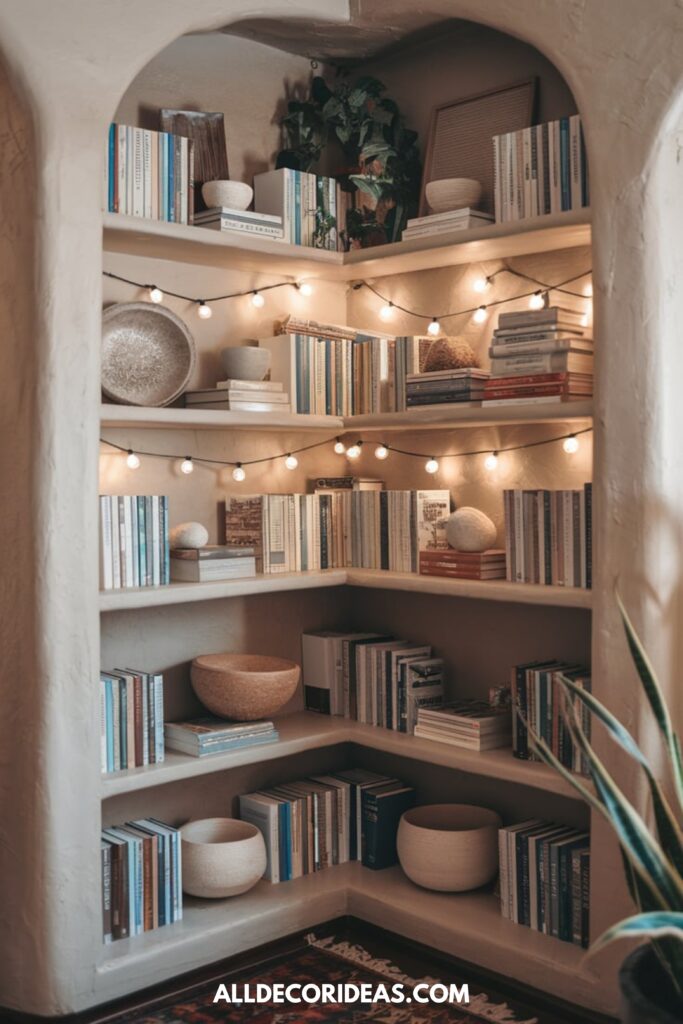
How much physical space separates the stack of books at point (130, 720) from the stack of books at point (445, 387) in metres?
1.06

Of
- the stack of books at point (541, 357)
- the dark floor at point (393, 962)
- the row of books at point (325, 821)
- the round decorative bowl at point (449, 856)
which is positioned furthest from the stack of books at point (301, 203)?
the dark floor at point (393, 962)

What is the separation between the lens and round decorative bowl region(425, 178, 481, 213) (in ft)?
10.4

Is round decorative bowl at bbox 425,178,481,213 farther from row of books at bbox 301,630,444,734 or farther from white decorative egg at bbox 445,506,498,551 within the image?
row of books at bbox 301,630,444,734

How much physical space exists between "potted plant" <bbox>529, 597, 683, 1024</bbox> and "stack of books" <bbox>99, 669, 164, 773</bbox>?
1234 mm

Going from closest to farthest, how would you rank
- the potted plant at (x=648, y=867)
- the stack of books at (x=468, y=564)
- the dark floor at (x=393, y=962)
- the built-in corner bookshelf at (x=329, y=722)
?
1. the potted plant at (x=648, y=867)
2. the dark floor at (x=393, y=962)
3. the built-in corner bookshelf at (x=329, y=722)
4. the stack of books at (x=468, y=564)

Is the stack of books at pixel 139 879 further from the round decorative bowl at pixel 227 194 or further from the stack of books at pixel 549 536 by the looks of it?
the round decorative bowl at pixel 227 194

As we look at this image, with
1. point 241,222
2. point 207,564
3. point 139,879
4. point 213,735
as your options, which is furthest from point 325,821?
point 241,222

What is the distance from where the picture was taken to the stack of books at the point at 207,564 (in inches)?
122

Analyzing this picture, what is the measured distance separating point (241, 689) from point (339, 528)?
657 millimetres

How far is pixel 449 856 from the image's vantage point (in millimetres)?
3139

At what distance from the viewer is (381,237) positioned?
3.49 metres

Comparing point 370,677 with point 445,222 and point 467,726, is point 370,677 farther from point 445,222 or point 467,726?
point 445,222

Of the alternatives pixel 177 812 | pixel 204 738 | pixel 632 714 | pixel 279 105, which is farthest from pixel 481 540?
pixel 279 105

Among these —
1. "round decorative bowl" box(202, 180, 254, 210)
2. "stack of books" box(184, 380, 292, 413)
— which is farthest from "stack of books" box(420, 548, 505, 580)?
"round decorative bowl" box(202, 180, 254, 210)
